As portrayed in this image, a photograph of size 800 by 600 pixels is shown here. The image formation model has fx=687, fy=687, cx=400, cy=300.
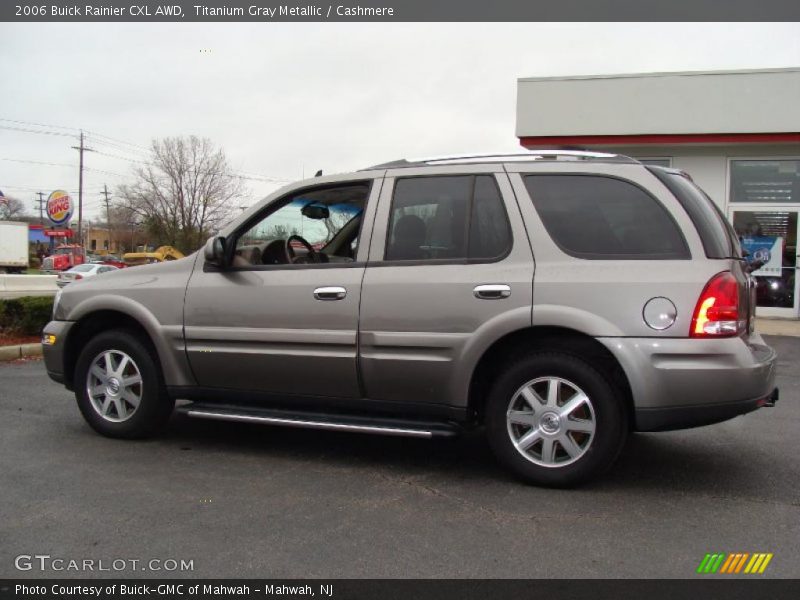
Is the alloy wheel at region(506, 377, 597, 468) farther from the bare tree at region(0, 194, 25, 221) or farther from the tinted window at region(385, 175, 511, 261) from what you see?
the bare tree at region(0, 194, 25, 221)

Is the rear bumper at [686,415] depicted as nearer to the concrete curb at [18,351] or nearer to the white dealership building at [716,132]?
the concrete curb at [18,351]

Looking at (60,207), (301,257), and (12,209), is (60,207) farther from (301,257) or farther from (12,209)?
(301,257)

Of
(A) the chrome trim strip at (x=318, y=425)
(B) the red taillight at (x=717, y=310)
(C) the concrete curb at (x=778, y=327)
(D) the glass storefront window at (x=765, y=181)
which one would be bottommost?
(A) the chrome trim strip at (x=318, y=425)

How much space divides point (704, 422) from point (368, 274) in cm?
207

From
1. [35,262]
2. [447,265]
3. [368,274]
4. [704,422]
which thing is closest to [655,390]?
[704,422]

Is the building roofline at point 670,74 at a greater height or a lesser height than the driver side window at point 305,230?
greater

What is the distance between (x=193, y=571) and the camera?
2.93 metres

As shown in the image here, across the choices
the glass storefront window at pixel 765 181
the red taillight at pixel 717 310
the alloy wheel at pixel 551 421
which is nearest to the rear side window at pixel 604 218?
the red taillight at pixel 717 310

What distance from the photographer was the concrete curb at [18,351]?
884 cm


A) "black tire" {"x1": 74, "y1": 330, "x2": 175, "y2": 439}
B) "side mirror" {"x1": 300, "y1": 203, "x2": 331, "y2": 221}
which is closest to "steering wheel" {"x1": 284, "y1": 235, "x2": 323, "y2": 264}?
"side mirror" {"x1": 300, "y1": 203, "x2": 331, "y2": 221}

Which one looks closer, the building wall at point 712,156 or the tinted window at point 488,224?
the tinted window at point 488,224

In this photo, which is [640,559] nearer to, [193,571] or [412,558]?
[412,558]

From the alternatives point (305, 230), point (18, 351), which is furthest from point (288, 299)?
point (18, 351)

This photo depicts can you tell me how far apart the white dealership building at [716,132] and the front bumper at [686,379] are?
33.5 ft
